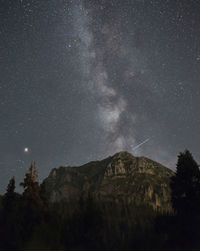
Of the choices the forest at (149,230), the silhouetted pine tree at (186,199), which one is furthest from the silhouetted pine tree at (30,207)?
the silhouetted pine tree at (186,199)

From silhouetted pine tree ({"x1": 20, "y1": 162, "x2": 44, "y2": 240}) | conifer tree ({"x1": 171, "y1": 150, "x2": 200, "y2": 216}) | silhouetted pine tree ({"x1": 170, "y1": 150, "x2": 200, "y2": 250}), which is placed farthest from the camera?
silhouetted pine tree ({"x1": 20, "y1": 162, "x2": 44, "y2": 240})

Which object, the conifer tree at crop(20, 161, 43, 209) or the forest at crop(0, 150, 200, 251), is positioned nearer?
the forest at crop(0, 150, 200, 251)

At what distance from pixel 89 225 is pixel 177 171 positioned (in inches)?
806

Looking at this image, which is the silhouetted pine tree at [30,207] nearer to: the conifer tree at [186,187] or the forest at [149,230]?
the forest at [149,230]

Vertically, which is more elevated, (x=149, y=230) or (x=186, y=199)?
(x=186, y=199)

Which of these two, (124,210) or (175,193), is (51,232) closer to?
(175,193)

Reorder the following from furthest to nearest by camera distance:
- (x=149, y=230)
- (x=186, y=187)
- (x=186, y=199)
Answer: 1. (x=149, y=230)
2. (x=186, y=187)
3. (x=186, y=199)

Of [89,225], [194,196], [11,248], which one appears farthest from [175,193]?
[11,248]

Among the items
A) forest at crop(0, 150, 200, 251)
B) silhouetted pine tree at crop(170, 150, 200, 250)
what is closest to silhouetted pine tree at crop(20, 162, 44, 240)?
forest at crop(0, 150, 200, 251)

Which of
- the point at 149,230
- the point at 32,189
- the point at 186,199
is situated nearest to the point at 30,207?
the point at 32,189

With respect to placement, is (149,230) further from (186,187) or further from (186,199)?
(186,187)

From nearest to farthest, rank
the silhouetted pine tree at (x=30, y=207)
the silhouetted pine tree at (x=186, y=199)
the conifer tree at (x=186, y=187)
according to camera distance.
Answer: the silhouetted pine tree at (x=186, y=199)
the conifer tree at (x=186, y=187)
the silhouetted pine tree at (x=30, y=207)

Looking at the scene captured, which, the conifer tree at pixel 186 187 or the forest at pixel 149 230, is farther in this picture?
the conifer tree at pixel 186 187

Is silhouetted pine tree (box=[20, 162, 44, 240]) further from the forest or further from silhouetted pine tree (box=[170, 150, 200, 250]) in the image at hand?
Answer: silhouetted pine tree (box=[170, 150, 200, 250])
